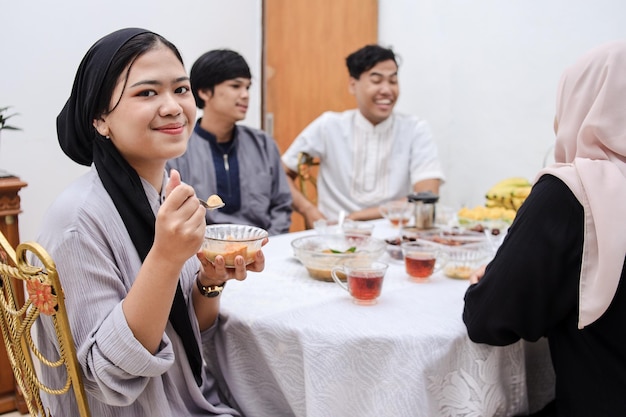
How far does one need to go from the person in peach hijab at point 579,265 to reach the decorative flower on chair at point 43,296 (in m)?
0.78

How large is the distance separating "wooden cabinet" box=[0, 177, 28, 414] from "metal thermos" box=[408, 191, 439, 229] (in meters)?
1.45

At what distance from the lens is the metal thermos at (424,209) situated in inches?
78.6

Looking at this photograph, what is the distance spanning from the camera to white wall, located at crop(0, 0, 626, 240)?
2.83m

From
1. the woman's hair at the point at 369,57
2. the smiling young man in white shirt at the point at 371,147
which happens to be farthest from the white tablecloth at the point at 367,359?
the woman's hair at the point at 369,57

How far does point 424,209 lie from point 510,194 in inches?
14.2

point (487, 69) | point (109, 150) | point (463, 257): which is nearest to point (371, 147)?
point (487, 69)

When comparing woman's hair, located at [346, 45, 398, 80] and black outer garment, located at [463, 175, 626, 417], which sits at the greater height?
woman's hair, located at [346, 45, 398, 80]

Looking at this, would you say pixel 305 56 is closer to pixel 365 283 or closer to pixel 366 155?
pixel 366 155

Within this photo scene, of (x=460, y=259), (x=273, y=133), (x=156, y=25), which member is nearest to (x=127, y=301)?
(x=460, y=259)

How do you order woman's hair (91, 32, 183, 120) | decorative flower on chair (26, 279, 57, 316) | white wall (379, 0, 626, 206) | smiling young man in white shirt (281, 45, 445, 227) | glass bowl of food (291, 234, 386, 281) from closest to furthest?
decorative flower on chair (26, 279, 57, 316), woman's hair (91, 32, 183, 120), glass bowl of food (291, 234, 386, 281), smiling young man in white shirt (281, 45, 445, 227), white wall (379, 0, 626, 206)

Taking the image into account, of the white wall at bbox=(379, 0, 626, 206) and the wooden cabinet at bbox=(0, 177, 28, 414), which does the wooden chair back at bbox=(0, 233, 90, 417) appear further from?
the white wall at bbox=(379, 0, 626, 206)

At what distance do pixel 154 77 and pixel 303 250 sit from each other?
628 mm

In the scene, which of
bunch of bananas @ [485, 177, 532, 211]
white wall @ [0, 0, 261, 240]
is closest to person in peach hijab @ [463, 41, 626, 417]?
bunch of bananas @ [485, 177, 532, 211]

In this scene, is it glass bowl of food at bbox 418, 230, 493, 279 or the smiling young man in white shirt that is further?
the smiling young man in white shirt
